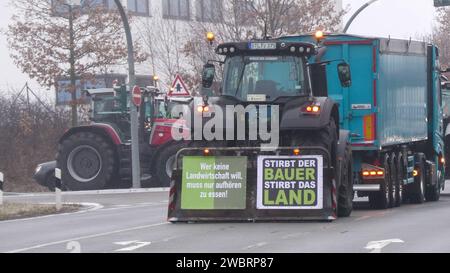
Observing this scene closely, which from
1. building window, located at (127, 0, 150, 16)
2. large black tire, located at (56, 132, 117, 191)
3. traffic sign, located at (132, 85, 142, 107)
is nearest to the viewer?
traffic sign, located at (132, 85, 142, 107)

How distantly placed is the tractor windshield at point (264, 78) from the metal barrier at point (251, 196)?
3.56ft

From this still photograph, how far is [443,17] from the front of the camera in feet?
235

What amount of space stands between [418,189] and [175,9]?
98.7 ft

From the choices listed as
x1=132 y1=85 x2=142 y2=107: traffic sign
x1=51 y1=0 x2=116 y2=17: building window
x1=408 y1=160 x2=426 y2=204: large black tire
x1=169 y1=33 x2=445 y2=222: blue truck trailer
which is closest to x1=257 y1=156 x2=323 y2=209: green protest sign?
x1=169 y1=33 x2=445 y2=222: blue truck trailer

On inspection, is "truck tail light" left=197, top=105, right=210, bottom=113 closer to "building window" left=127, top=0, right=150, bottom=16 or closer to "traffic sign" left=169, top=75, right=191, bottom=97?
"traffic sign" left=169, top=75, right=191, bottom=97

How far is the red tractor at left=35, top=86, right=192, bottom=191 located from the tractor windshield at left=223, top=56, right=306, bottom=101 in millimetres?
13391

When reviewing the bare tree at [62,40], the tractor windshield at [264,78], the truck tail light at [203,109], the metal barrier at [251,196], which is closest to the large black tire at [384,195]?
the tractor windshield at [264,78]

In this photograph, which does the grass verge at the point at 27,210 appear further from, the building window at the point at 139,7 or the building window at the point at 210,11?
the building window at the point at 139,7

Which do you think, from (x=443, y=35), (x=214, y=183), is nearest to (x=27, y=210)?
(x=214, y=183)

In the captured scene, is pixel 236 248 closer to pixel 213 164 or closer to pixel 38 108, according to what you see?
pixel 213 164

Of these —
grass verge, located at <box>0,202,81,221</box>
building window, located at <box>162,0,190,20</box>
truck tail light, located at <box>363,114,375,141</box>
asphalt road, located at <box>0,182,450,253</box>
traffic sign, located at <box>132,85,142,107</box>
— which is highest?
building window, located at <box>162,0,190,20</box>

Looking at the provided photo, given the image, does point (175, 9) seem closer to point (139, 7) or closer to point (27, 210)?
point (139, 7)

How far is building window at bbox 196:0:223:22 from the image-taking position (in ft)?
143

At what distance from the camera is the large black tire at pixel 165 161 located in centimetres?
3353
